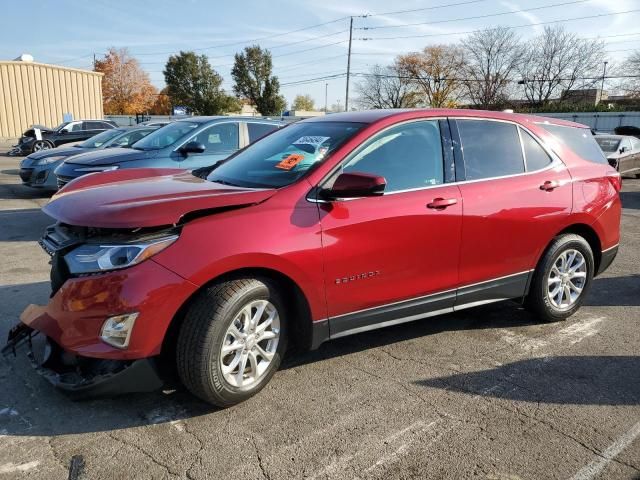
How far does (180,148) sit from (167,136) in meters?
0.91

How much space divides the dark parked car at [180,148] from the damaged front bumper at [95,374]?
4638 millimetres

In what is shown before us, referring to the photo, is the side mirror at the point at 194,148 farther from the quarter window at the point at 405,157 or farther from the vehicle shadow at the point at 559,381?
the vehicle shadow at the point at 559,381

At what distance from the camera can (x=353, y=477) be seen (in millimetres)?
2555

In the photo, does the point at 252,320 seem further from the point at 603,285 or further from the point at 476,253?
the point at 603,285

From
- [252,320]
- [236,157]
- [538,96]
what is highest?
[538,96]

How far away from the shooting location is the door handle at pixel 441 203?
146 inches

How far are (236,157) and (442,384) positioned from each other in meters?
2.38

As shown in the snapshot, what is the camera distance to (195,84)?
6794 cm

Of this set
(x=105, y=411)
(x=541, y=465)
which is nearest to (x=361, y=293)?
(x=541, y=465)

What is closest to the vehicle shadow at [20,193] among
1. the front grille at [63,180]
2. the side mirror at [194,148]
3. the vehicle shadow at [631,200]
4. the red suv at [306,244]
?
the front grille at [63,180]

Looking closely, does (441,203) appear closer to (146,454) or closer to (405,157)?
(405,157)

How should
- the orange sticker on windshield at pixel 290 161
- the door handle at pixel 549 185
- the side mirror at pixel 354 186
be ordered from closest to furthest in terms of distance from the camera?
the side mirror at pixel 354 186 < the orange sticker on windshield at pixel 290 161 < the door handle at pixel 549 185

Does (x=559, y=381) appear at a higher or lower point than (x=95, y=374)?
lower

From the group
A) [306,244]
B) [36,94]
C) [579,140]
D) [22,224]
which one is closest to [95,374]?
[306,244]
